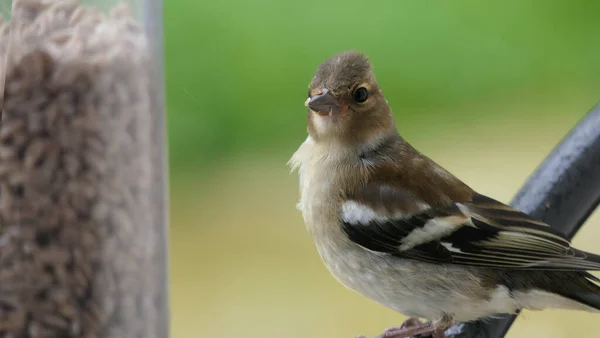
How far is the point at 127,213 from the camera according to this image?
127 centimetres

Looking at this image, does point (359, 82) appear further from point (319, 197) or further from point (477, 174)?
point (477, 174)

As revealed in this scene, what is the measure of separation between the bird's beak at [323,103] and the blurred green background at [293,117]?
237cm

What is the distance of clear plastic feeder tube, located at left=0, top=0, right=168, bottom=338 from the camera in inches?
46.6

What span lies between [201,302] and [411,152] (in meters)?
2.49

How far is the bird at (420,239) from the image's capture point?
69.3 inches

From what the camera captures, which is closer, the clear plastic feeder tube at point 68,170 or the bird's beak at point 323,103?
the clear plastic feeder tube at point 68,170

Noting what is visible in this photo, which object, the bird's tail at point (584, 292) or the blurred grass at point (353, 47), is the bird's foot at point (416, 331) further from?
the blurred grass at point (353, 47)

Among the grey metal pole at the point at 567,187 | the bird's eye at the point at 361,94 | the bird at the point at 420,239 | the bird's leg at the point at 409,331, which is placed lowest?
the bird's leg at the point at 409,331

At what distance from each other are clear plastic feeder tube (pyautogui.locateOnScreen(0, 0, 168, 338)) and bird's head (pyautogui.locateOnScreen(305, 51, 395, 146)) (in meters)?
0.51

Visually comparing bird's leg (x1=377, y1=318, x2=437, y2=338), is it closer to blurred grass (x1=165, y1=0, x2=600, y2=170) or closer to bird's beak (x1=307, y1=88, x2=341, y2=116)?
bird's beak (x1=307, y1=88, x2=341, y2=116)

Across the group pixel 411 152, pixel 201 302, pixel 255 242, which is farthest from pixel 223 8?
pixel 411 152

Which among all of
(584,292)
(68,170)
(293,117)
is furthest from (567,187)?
(293,117)

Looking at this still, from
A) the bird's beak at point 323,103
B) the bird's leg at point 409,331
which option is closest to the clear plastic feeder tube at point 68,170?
the bird's beak at point 323,103

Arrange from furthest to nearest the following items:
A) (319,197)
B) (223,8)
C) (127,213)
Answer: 1. (223,8)
2. (319,197)
3. (127,213)
